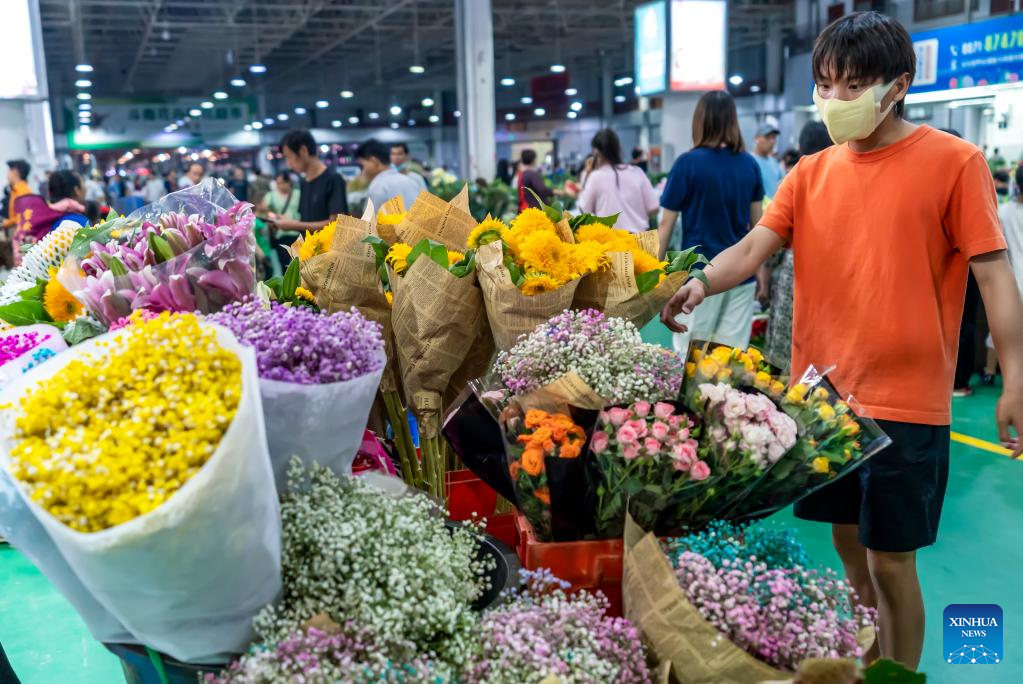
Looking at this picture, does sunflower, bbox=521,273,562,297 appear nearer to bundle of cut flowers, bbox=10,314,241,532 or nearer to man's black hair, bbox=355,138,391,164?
bundle of cut flowers, bbox=10,314,241,532

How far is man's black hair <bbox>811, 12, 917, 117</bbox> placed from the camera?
1.79 metres

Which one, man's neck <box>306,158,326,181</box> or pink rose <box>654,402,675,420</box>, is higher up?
man's neck <box>306,158,326,181</box>

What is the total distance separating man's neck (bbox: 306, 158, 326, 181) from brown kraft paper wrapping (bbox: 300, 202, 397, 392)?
4.04 meters

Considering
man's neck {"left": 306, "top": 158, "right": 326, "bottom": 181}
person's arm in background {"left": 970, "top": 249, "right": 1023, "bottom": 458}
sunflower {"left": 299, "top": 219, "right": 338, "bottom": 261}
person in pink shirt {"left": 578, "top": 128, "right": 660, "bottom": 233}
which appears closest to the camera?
person's arm in background {"left": 970, "top": 249, "right": 1023, "bottom": 458}

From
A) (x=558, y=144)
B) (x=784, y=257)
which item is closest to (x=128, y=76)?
(x=558, y=144)

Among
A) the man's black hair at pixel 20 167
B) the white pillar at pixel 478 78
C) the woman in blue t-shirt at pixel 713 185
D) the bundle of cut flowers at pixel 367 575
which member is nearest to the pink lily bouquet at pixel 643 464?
the bundle of cut flowers at pixel 367 575

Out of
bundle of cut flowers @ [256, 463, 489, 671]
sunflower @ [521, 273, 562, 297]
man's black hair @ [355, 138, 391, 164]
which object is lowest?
bundle of cut flowers @ [256, 463, 489, 671]

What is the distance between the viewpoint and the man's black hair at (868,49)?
179 centimetres

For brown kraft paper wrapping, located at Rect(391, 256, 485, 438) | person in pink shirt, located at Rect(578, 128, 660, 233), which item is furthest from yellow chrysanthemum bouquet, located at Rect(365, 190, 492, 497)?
person in pink shirt, located at Rect(578, 128, 660, 233)

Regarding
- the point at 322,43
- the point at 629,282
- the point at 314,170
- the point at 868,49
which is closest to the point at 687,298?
the point at 629,282

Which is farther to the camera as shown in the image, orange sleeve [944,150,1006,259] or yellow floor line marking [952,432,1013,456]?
yellow floor line marking [952,432,1013,456]

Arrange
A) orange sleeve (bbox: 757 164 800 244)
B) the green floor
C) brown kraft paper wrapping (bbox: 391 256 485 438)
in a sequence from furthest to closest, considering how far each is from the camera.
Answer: the green floor
orange sleeve (bbox: 757 164 800 244)
brown kraft paper wrapping (bbox: 391 256 485 438)

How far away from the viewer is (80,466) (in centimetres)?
99

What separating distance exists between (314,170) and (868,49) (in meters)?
4.39
